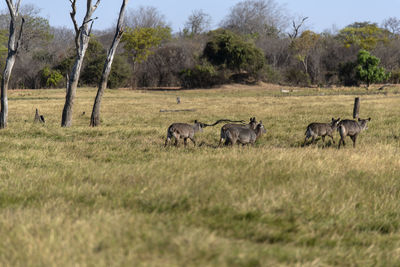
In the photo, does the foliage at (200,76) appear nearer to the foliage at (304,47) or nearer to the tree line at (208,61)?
the tree line at (208,61)

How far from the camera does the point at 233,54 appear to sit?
66.9 meters

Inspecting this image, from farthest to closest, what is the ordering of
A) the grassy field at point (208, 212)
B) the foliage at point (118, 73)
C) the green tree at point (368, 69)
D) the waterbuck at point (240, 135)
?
the foliage at point (118, 73), the green tree at point (368, 69), the waterbuck at point (240, 135), the grassy field at point (208, 212)

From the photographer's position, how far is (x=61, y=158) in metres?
10.1

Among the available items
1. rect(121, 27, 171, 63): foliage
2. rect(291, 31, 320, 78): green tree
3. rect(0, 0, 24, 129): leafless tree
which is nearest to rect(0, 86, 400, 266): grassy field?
rect(0, 0, 24, 129): leafless tree

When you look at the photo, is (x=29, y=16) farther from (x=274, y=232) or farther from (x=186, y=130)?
(x=274, y=232)

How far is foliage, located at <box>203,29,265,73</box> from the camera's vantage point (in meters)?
66.7

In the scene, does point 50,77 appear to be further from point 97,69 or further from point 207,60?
point 207,60

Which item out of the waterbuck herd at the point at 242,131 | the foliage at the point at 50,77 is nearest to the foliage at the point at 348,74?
the foliage at the point at 50,77

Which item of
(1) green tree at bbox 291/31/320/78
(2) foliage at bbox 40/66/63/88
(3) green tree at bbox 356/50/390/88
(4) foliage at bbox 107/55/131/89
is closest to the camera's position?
(3) green tree at bbox 356/50/390/88

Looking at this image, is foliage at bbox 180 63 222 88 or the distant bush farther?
the distant bush

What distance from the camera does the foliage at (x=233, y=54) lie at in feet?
219

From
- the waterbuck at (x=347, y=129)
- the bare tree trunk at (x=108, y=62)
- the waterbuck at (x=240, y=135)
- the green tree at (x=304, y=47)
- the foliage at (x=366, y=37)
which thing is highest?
the foliage at (x=366, y=37)

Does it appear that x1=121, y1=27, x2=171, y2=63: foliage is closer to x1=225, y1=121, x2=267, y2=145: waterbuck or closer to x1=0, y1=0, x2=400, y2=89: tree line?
x1=0, y1=0, x2=400, y2=89: tree line

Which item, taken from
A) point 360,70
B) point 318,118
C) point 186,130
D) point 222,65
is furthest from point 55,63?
point 186,130
